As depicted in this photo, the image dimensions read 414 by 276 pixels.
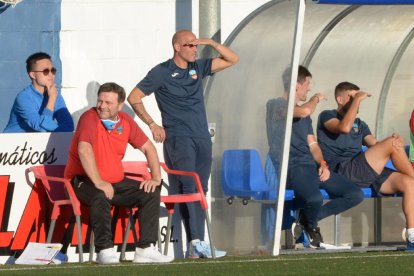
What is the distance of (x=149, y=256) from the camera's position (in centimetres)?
1138

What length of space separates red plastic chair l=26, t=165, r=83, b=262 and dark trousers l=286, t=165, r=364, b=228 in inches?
82.7

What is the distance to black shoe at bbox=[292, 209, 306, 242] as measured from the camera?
42.7 feet

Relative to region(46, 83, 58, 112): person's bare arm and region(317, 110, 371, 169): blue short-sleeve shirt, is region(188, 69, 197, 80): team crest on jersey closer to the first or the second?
region(46, 83, 58, 112): person's bare arm

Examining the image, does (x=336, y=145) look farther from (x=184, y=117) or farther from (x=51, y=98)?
(x=51, y=98)

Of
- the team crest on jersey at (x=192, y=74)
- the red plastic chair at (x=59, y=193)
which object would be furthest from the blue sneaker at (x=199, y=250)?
the team crest on jersey at (x=192, y=74)

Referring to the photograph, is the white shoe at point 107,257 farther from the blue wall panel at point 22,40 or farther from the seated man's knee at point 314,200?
the blue wall panel at point 22,40

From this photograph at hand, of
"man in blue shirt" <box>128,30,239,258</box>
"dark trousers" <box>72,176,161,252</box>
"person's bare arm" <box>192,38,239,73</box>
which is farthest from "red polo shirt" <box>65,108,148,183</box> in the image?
"person's bare arm" <box>192,38,239,73</box>

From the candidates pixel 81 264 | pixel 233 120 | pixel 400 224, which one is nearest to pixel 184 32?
pixel 233 120

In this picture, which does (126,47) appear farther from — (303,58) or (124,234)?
(124,234)

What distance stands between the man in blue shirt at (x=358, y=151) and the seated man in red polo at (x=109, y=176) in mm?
2364

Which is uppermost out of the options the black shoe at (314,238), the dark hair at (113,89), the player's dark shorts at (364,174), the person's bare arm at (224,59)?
the person's bare arm at (224,59)

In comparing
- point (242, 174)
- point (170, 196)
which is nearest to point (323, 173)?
point (242, 174)

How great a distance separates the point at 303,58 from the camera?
14688mm

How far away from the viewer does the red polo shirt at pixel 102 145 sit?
11516mm
